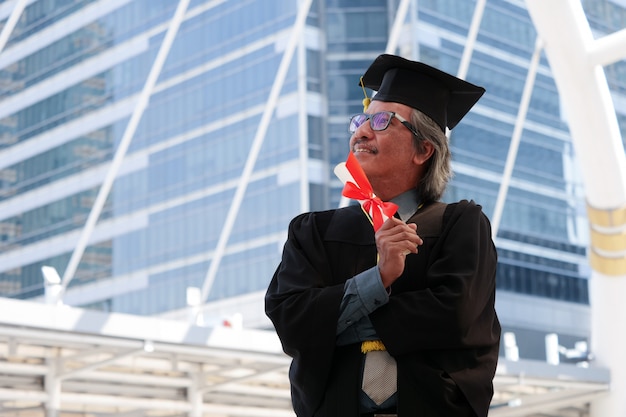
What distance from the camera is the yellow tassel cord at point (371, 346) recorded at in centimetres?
197

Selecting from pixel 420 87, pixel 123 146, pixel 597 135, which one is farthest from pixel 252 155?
pixel 420 87

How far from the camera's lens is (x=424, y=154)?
2.14 meters

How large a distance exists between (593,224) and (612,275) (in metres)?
0.71

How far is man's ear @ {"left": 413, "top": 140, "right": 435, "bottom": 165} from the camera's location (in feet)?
6.98

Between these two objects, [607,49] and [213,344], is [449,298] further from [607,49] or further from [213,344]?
[607,49]

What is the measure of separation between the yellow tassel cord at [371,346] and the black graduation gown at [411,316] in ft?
0.05

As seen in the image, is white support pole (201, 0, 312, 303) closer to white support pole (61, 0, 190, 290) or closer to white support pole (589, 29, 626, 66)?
white support pole (61, 0, 190, 290)

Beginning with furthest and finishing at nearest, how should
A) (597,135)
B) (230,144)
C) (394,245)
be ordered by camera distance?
(230,144)
(597,135)
(394,245)

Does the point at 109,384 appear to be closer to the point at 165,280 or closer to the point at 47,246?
the point at 165,280

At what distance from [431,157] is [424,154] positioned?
2cm

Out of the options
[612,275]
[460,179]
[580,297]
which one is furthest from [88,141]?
Answer: [612,275]

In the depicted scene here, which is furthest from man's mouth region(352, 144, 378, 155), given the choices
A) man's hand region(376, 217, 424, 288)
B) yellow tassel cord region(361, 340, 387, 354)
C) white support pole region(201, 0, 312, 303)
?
white support pole region(201, 0, 312, 303)

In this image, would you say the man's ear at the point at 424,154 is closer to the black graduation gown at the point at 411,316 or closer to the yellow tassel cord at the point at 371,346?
the black graduation gown at the point at 411,316

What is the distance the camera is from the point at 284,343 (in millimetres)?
2008
